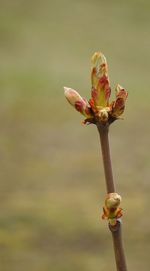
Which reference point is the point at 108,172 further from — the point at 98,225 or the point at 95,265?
the point at 98,225

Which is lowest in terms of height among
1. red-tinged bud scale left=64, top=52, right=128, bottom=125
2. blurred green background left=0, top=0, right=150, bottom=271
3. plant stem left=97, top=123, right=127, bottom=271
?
plant stem left=97, top=123, right=127, bottom=271

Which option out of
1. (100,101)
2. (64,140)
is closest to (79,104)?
(100,101)

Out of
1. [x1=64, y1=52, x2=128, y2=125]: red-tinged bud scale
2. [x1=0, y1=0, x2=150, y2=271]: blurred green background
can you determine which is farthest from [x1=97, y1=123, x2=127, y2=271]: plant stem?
[x1=0, y1=0, x2=150, y2=271]: blurred green background

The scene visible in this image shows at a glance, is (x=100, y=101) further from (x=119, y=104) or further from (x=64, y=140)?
(x=64, y=140)

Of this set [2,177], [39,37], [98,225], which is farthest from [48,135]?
[39,37]

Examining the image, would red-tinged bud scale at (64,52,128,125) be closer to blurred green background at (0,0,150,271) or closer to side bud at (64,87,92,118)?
side bud at (64,87,92,118)

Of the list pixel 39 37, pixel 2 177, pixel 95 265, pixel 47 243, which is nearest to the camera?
pixel 95 265
